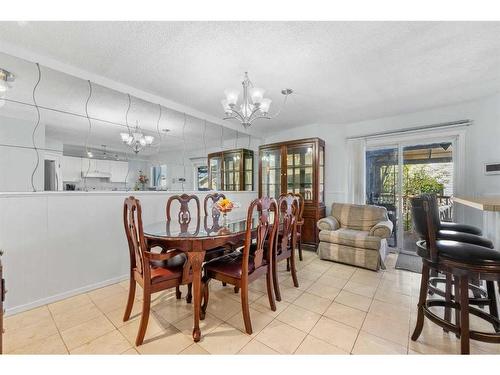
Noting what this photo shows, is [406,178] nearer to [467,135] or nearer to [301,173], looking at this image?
[467,135]

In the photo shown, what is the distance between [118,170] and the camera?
2.72m

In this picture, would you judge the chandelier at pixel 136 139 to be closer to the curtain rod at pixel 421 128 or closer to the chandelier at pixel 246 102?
the chandelier at pixel 246 102

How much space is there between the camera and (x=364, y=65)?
2092mm

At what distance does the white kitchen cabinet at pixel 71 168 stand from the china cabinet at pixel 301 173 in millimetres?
2934

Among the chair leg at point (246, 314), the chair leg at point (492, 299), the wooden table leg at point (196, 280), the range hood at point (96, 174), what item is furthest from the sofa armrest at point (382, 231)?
the range hood at point (96, 174)

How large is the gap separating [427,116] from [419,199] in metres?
2.75

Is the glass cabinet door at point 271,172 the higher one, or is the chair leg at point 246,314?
the glass cabinet door at point 271,172

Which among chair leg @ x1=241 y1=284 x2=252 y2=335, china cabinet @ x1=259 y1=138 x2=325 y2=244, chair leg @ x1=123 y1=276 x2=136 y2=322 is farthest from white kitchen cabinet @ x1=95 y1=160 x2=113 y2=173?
china cabinet @ x1=259 y1=138 x2=325 y2=244

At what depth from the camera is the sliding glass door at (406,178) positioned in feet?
11.0

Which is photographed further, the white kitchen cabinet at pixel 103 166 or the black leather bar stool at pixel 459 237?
the white kitchen cabinet at pixel 103 166

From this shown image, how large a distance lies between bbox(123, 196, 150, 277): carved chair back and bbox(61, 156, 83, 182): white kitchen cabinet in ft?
3.77

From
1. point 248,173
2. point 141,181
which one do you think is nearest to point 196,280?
point 141,181

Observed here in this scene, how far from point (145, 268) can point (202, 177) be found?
2.49 metres

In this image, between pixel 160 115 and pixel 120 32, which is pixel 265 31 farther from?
pixel 160 115
